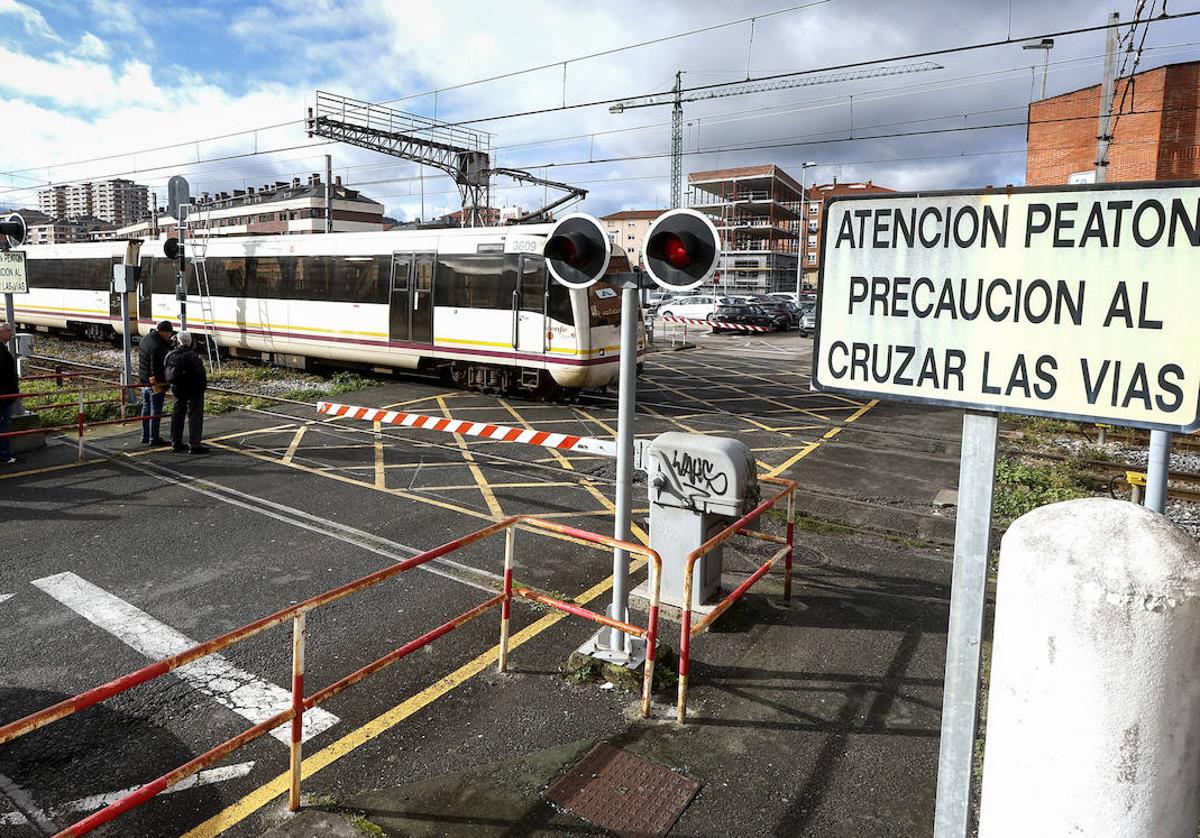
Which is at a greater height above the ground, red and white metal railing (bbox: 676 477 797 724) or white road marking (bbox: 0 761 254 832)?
red and white metal railing (bbox: 676 477 797 724)

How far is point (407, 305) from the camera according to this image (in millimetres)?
15820

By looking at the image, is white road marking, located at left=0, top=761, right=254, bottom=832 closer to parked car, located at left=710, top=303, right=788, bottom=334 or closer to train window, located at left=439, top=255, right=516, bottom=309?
train window, located at left=439, top=255, right=516, bottom=309

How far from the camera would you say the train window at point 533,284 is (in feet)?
46.5

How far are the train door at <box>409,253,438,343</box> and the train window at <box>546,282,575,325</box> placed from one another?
9.21 feet

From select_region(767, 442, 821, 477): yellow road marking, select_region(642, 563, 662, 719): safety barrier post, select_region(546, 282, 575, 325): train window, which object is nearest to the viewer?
select_region(642, 563, 662, 719): safety barrier post

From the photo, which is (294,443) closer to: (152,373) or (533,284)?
(152,373)

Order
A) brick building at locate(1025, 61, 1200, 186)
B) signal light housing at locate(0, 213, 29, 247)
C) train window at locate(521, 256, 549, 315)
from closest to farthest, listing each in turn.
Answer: signal light housing at locate(0, 213, 29, 247)
train window at locate(521, 256, 549, 315)
brick building at locate(1025, 61, 1200, 186)

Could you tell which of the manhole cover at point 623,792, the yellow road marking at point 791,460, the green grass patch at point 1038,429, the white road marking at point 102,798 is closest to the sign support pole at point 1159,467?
the manhole cover at point 623,792

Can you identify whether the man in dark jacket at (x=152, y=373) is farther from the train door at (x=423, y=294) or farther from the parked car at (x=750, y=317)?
the parked car at (x=750, y=317)

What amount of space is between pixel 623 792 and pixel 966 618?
2.37 m

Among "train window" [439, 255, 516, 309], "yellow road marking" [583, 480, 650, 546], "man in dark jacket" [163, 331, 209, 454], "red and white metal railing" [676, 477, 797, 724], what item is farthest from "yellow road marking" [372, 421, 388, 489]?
"red and white metal railing" [676, 477, 797, 724]

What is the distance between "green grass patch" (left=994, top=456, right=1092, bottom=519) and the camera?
8.83 m

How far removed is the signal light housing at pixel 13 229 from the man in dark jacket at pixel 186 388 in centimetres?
487

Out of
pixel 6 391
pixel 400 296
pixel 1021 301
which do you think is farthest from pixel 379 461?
pixel 1021 301
